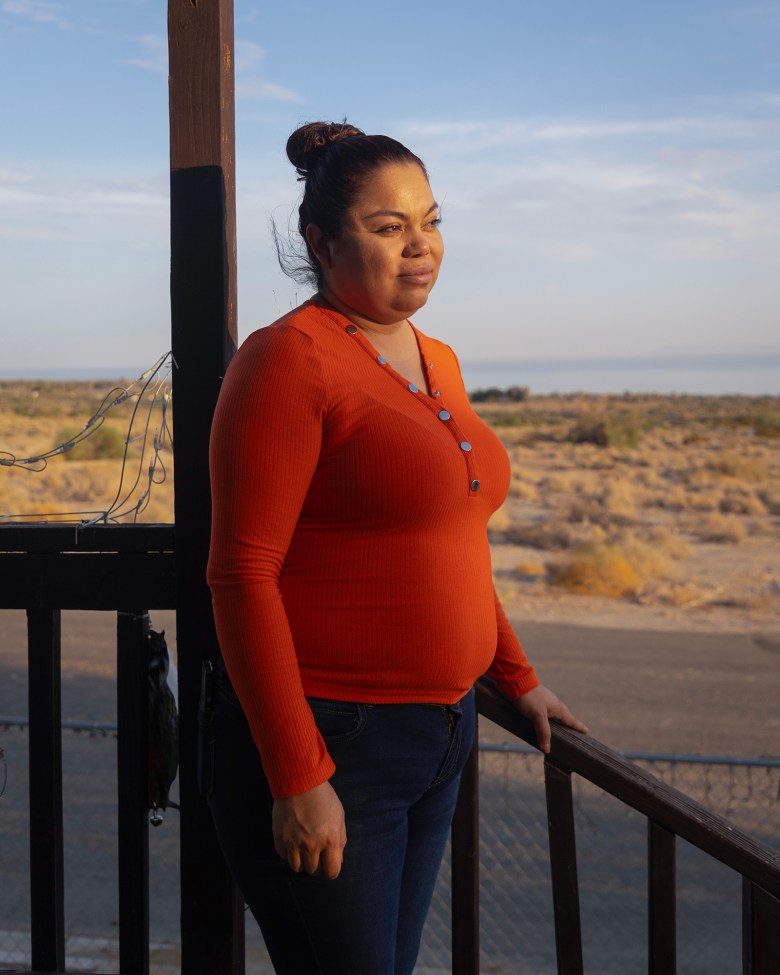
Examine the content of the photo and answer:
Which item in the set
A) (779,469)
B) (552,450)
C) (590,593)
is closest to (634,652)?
(590,593)

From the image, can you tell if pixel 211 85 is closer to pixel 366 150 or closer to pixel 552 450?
pixel 366 150

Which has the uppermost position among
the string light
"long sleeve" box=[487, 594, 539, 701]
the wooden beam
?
the string light

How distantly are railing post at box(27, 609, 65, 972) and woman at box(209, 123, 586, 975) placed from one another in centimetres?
64

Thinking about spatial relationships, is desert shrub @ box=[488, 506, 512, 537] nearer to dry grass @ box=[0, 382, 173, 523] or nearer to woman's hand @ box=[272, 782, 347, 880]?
dry grass @ box=[0, 382, 173, 523]

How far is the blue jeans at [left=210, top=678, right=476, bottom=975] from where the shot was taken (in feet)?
4.47

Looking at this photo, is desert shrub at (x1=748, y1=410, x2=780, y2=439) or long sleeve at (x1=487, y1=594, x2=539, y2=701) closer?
long sleeve at (x1=487, y1=594, x2=539, y2=701)

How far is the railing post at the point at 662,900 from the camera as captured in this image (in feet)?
5.67

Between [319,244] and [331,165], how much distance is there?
113 mm

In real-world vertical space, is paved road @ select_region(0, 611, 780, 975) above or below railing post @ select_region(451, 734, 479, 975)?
below

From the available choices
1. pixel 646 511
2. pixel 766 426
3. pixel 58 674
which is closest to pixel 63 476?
pixel 646 511

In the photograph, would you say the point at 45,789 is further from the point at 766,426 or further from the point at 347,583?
the point at 766,426

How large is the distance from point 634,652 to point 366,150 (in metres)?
9.38

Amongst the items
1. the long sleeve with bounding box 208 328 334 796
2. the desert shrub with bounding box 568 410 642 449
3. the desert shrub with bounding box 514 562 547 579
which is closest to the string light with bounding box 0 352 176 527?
the long sleeve with bounding box 208 328 334 796

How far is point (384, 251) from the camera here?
57.5 inches
